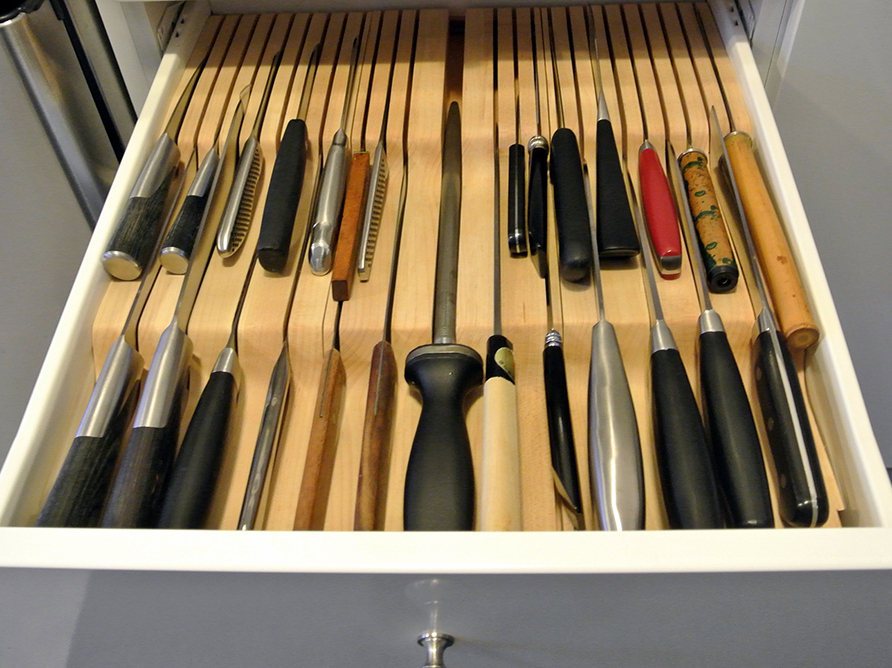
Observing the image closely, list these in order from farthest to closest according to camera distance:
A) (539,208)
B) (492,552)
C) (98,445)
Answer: (539,208)
(98,445)
(492,552)

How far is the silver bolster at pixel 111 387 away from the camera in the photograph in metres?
0.41

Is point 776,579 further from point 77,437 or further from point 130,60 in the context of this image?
point 130,60

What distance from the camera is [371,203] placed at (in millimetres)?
513

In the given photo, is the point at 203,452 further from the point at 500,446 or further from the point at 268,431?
the point at 500,446

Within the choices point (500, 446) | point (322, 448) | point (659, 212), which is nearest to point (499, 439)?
point (500, 446)

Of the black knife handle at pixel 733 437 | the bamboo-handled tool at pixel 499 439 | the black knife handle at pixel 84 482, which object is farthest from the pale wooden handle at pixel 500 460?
the black knife handle at pixel 84 482

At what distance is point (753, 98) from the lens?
0.53 metres

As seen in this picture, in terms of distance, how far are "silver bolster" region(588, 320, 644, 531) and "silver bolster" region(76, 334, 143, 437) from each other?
278 mm

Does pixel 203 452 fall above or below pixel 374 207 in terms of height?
below

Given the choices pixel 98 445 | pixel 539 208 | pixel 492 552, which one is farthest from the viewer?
pixel 539 208

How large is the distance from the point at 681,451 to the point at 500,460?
0.10m

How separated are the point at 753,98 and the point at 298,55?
0.39m

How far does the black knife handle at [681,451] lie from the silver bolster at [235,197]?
11.7 inches

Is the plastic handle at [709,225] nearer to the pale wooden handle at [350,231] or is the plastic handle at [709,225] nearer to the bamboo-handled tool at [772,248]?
the bamboo-handled tool at [772,248]
